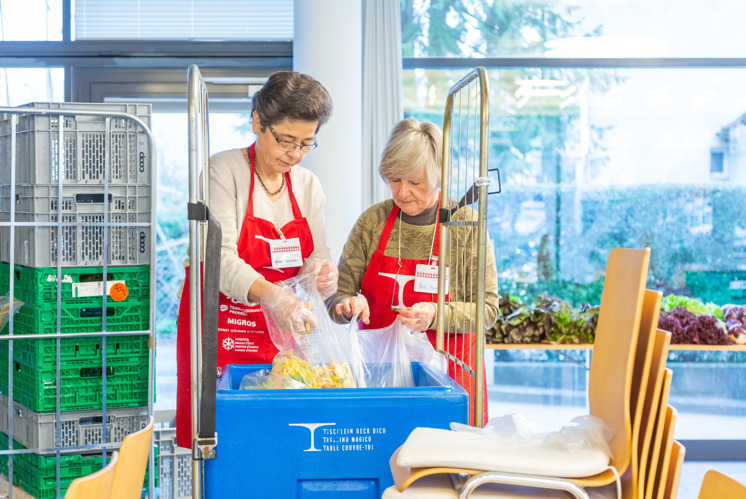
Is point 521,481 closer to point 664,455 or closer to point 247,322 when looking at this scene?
point 664,455

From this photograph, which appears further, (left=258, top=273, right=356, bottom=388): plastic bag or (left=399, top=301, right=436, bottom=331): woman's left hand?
(left=399, top=301, right=436, bottom=331): woman's left hand

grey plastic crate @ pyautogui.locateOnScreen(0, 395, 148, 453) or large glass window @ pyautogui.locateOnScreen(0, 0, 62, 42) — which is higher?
large glass window @ pyautogui.locateOnScreen(0, 0, 62, 42)

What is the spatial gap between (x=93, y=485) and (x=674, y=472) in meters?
0.89

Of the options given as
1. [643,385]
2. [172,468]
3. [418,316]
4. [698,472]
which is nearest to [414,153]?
[418,316]

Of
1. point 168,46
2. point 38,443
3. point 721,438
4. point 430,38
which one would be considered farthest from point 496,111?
point 38,443

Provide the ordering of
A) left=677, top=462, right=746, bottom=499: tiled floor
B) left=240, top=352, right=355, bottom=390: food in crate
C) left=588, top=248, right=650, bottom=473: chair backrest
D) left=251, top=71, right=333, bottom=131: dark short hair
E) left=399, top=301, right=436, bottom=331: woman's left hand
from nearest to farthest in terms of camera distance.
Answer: left=588, top=248, right=650, bottom=473: chair backrest → left=240, top=352, right=355, bottom=390: food in crate → left=399, top=301, right=436, bottom=331: woman's left hand → left=251, top=71, right=333, bottom=131: dark short hair → left=677, top=462, right=746, bottom=499: tiled floor

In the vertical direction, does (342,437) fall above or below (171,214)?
below

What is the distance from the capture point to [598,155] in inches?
176

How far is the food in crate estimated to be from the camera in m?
1.40

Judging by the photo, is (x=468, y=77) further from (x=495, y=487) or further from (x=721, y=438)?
(x=721, y=438)

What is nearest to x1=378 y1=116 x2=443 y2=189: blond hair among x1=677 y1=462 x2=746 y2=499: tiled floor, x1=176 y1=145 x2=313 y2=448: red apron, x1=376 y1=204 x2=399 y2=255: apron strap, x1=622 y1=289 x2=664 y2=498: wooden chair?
x1=376 y1=204 x2=399 y2=255: apron strap

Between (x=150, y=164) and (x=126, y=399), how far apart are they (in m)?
0.88

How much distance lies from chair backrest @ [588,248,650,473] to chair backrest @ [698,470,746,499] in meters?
0.18

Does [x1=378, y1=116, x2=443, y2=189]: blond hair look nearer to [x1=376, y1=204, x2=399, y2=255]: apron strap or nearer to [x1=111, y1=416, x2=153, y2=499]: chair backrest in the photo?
[x1=376, y1=204, x2=399, y2=255]: apron strap
